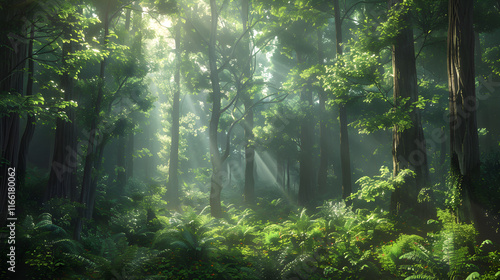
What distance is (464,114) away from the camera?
6375 mm

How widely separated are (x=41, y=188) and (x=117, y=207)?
3.07 m

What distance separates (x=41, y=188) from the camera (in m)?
11.5

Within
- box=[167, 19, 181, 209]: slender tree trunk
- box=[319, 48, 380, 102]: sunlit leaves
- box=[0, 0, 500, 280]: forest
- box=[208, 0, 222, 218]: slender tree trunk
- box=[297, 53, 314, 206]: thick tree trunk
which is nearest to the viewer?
box=[0, 0, 500, 280]: forest

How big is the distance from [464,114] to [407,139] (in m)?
2.02

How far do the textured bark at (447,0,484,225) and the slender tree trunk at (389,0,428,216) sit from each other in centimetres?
152

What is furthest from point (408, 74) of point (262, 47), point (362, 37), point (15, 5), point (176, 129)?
point (176, 129)

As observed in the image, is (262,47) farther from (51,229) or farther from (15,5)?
(51,229)

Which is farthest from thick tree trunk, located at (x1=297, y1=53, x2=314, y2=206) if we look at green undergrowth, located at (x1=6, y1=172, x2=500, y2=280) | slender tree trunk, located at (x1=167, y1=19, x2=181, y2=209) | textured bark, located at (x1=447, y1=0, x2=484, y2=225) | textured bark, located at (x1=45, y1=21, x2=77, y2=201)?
textured bark, located at (x1=45, y1=21, x2=77, y2=201)

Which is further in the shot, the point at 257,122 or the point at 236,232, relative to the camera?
the point at 257,122

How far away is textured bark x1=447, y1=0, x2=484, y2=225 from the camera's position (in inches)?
250

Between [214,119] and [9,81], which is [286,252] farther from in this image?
[214,119]

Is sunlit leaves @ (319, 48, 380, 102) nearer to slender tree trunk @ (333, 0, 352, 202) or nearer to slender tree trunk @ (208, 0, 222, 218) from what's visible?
A: slender tree trunk @ (333, 0, 352, 202)

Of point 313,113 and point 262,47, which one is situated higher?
point 262,47

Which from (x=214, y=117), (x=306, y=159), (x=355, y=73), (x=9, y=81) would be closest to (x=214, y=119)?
(x=214, y=117)
